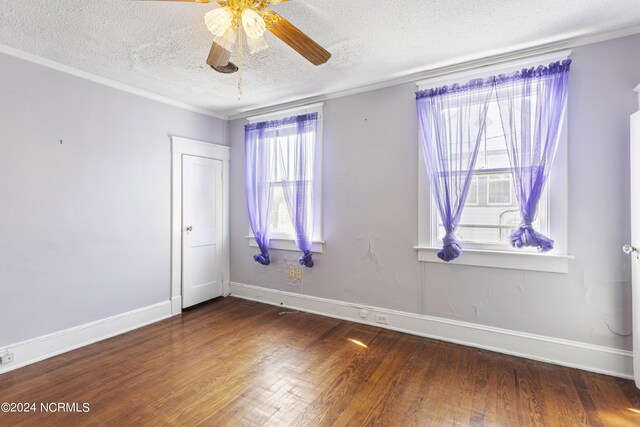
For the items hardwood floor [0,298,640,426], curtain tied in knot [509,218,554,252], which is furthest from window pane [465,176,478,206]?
hardwood floor [0,298,640,426]

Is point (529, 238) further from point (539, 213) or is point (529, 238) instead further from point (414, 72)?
point (414, 72)

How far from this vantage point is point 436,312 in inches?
117

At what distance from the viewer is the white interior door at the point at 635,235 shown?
2057 millimetres

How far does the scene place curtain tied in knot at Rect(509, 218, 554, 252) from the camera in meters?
2.44

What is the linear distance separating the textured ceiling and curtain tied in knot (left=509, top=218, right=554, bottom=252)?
4.84 feet

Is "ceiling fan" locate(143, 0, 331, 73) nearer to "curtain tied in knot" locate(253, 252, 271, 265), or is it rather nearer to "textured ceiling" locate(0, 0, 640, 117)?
"textured ceiling" locate(0, 0, 640, 117)

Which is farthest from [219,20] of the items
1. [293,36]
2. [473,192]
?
[473,192]

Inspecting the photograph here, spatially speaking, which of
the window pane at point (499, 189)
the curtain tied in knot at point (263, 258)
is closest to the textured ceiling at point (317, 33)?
the window pane at point (499, 189)

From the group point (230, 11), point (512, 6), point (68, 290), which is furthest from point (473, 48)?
point (68, 290)

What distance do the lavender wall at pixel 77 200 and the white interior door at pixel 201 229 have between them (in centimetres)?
24

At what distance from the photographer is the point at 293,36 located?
1760mm

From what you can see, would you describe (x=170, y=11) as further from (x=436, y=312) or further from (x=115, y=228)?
(x=436, y=312)

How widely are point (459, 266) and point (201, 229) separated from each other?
124 inches

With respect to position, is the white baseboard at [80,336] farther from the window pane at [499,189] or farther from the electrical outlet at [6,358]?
the window pane at [499,189]
